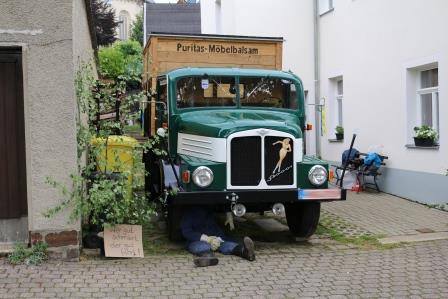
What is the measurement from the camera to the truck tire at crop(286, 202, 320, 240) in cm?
755

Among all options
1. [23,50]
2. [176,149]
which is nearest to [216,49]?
[176,149]

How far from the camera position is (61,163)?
6344mm

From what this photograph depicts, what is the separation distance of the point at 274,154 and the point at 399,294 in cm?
222

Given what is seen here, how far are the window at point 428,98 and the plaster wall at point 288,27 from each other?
3.89 meters

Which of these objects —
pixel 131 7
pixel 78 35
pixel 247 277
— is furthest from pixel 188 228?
pixel 131 7

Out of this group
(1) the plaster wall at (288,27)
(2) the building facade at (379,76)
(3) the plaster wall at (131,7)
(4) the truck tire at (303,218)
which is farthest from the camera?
(3) the plaster wall at (131,7)

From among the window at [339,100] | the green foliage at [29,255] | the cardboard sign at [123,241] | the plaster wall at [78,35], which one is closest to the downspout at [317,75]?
the window at [339,100]

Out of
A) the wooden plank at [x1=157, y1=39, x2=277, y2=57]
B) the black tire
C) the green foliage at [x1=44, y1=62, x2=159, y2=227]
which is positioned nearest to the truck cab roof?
the green foliage at [x1=44, y1=62, x2=159, y2=227]

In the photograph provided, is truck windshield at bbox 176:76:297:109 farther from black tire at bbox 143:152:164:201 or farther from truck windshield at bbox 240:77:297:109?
black tire at bbox 143:152:164:201

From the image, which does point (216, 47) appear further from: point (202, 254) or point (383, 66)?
point (202, 254)

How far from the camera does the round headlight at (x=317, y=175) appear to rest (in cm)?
706

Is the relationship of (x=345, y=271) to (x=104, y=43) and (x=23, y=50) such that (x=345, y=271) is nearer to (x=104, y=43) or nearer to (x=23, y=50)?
(x=23, y=50)

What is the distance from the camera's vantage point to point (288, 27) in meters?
16.2

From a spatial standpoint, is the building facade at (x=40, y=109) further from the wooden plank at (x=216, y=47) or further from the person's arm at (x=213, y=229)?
the wooden plank at (x=216, y=47)
